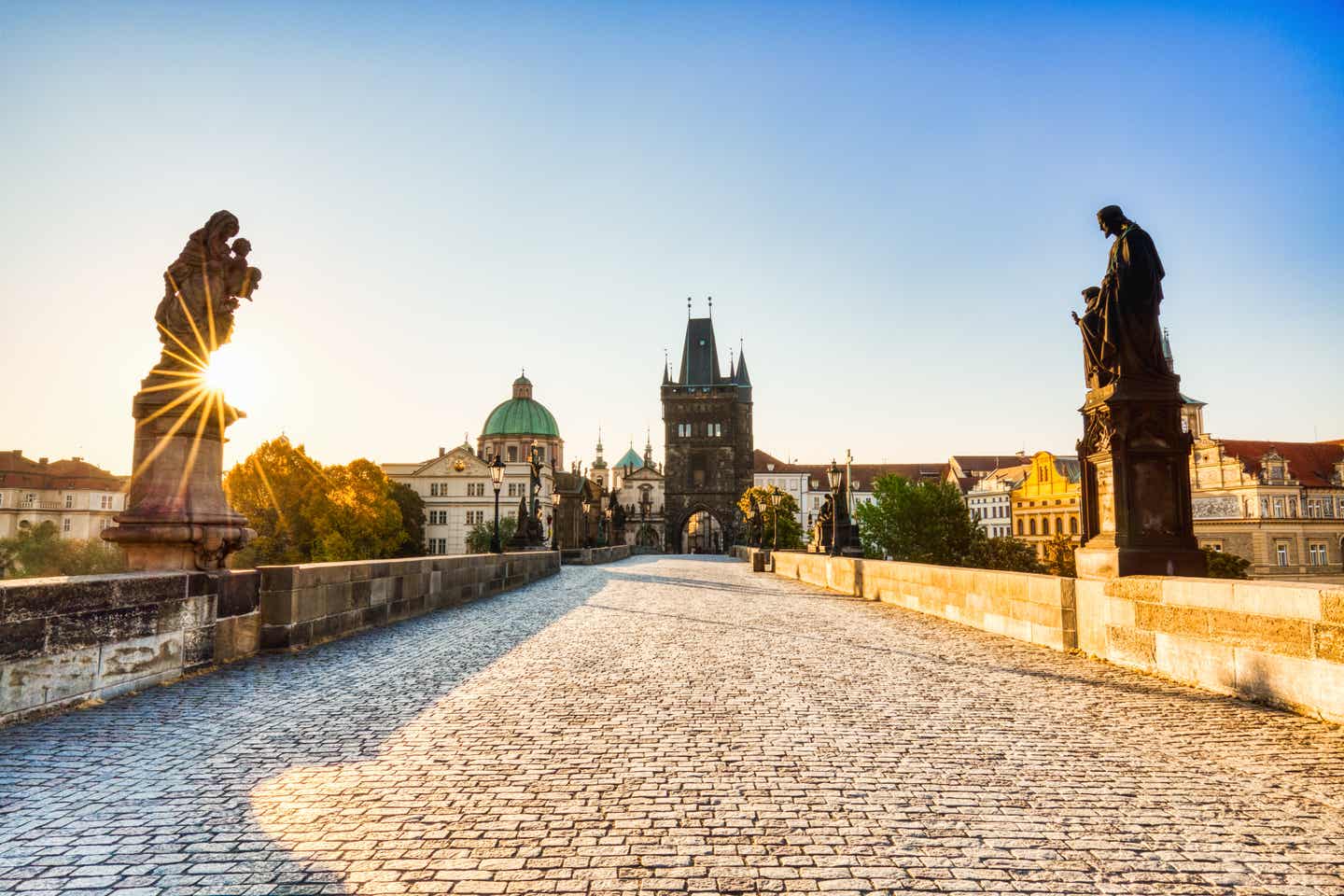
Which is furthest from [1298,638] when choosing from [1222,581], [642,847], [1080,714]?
[642,847]

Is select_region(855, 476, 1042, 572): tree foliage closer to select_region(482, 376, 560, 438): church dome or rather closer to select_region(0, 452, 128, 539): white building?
select_region(482, 376, 560, 438): church dome

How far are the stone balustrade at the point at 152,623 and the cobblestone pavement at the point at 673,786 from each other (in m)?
0.24

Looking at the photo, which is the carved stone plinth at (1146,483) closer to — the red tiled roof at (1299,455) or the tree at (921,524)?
the tree at (921,524)

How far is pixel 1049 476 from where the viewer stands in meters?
81.9

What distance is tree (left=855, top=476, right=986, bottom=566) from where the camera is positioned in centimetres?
6631

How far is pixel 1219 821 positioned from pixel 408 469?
110m

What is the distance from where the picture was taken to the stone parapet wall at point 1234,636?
4.62 metres

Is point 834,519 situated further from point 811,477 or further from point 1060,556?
point 811,477

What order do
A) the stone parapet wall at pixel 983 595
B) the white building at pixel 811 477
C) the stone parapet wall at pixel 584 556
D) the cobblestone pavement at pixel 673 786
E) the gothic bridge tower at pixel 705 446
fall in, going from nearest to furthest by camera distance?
the cobblestone pavement at pixel 673 786 → the stone parapet wall at pixel 983 595 → the stone parapet wall at pixel 584 556 → the gothic bridge tower at pixel 705 446 → the white building at pixel 811 477

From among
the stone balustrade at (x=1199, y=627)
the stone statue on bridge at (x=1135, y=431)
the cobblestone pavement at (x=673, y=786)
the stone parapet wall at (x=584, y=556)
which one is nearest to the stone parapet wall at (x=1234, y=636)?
the stone balustrade at (x=1199, y=627)

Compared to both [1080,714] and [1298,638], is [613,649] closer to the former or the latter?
[1080,714]

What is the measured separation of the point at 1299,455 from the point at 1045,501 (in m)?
23.3

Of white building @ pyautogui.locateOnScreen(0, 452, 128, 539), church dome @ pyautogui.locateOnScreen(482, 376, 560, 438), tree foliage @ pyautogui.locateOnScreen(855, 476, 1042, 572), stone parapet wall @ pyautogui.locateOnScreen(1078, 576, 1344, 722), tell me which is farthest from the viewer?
church dome @ pyautogui.locateOnScreen(482, 376, 560, 438)

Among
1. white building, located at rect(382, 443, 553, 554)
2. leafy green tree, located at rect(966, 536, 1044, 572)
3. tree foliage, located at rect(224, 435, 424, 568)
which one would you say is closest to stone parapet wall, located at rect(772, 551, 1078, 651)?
leafy green tree, located at rect(966, 536, 1044, 572)
